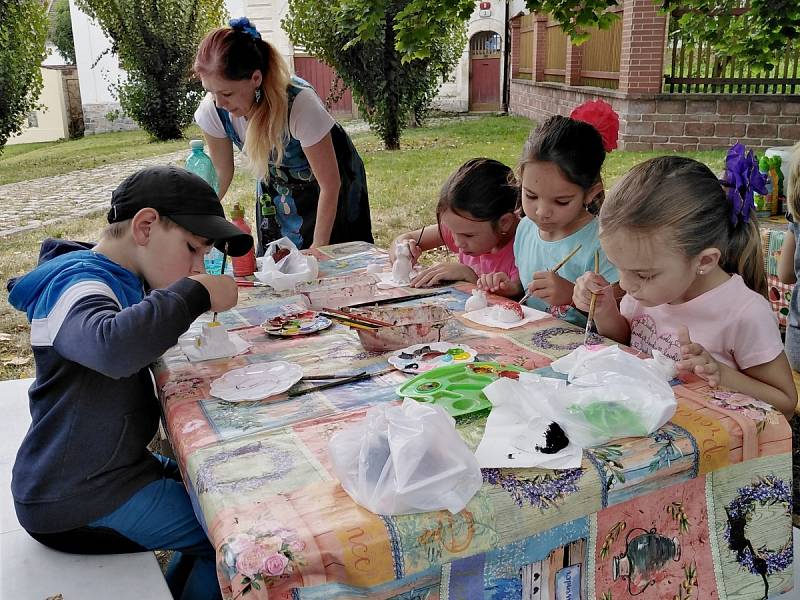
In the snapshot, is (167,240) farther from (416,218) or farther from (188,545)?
(416,218)

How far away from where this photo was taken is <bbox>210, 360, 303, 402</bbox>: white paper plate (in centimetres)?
148

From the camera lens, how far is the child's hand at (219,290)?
1479 mm

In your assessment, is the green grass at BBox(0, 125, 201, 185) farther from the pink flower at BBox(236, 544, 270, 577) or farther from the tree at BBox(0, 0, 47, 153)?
the pink flower at BBox(236, 544, 270, 577)

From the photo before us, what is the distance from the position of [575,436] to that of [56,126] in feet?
62.6

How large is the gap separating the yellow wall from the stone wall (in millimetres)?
564

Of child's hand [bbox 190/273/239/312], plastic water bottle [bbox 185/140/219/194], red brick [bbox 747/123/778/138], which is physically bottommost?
child's hand [bbox 190/273/239/312]

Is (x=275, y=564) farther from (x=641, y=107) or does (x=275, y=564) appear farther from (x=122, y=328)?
(x=641, y=107)

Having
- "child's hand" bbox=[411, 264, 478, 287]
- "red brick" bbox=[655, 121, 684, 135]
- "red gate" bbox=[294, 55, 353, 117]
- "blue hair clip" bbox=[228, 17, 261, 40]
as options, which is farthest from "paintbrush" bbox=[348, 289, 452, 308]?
"red gate" bbox=[294, 55, 353, 117]

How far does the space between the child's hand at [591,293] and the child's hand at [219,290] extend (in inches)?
33.5

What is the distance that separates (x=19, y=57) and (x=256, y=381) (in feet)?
40.8

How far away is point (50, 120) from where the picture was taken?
17.6m

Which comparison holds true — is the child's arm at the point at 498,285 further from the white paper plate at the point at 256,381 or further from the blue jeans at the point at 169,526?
the blue jeans at the point at 169,526

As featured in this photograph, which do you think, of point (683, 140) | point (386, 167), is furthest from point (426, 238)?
point (683, 140)


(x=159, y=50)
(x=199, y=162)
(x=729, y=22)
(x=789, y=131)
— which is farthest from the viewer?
(x=159, y=50)
